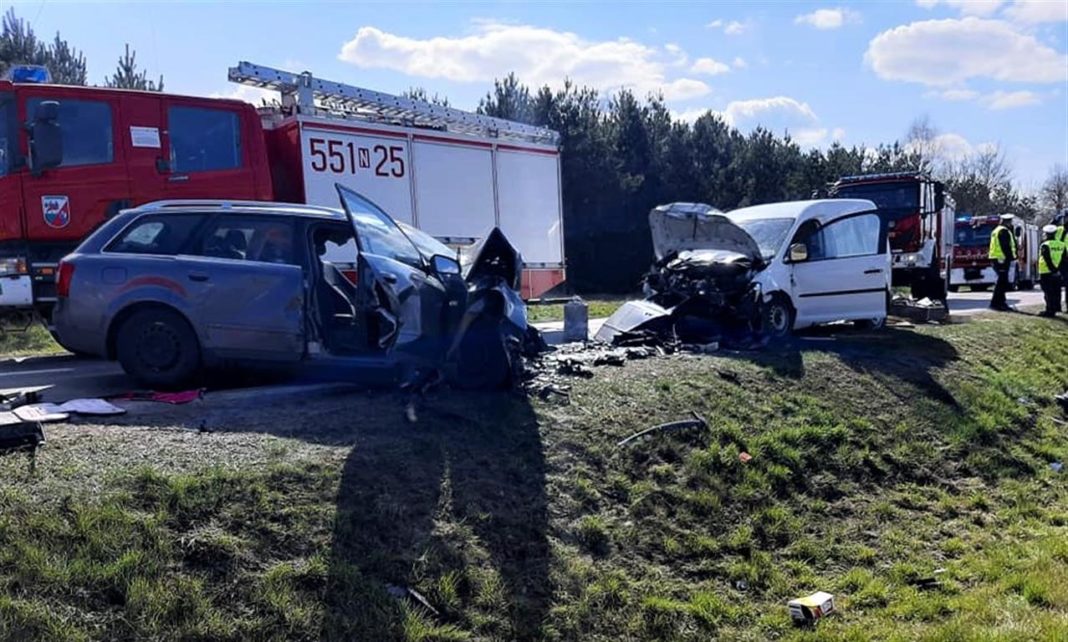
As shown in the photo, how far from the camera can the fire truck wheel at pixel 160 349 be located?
6941 mm

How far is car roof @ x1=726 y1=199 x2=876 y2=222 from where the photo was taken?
11.7m

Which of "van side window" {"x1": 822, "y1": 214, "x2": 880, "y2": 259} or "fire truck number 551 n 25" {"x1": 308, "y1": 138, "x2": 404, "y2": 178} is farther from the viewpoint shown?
"van side window" {"x1": 822, "y1": 214, "x2": 880, "y2": 259}

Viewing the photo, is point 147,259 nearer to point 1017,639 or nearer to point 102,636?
point 102,636

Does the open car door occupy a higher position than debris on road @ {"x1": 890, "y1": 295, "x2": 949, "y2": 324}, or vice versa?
the open car door

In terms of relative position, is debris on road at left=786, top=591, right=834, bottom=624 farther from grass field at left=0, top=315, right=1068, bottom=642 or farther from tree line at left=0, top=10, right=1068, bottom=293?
tree line at left=0, top=10, right=1068, bottom=293

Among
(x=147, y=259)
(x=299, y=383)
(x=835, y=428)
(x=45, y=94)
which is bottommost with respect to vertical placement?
(x=835, y=428)

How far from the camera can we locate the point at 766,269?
10812 mm

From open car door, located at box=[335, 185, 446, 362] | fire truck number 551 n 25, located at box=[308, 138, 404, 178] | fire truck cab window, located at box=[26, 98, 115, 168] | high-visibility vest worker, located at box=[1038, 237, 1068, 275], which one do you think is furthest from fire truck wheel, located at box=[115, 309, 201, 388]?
high-visibility vest worker, located at box=[1038, 237, 1068, 275]

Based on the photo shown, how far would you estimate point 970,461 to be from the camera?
7949mm

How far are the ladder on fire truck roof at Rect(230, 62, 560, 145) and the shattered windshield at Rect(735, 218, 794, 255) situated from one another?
14.6ft

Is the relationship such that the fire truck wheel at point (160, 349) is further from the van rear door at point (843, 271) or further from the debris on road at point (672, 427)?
the van rear door at point (843, 271)

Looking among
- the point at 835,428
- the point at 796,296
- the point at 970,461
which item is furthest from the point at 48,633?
the point at 796,296

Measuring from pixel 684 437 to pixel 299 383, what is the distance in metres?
3.24

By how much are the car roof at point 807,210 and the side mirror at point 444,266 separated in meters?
5.43
